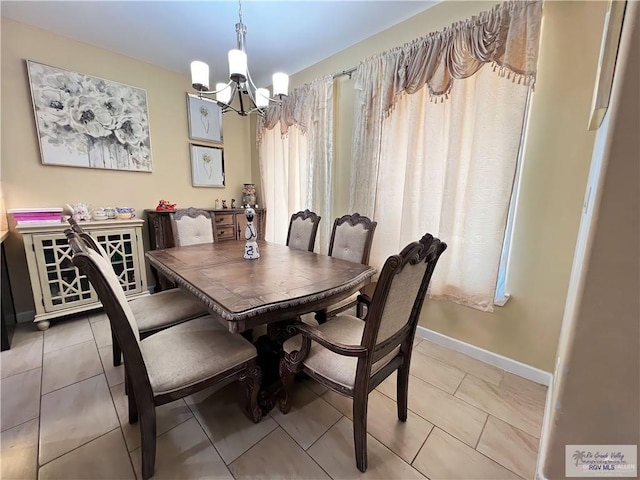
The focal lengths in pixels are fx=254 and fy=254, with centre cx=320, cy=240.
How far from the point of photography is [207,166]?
3359 mm

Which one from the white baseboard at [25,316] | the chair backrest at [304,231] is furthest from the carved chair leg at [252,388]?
the white baseboard at [25,316]

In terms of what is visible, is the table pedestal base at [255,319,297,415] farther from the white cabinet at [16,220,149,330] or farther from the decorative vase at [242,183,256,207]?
the decorative vase at [242,183,256,207]

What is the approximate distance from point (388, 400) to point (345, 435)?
37cm

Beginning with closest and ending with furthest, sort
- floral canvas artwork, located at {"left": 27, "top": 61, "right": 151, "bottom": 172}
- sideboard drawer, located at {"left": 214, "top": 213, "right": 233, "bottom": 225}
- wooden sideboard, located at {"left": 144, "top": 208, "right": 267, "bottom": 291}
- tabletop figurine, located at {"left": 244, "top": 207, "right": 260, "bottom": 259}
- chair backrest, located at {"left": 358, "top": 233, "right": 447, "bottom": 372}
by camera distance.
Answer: chair backrest, located at {"left": 358, "top": 233, "right": 447, "bottom": 372}, tabletop figurine, located at {"left": 244, "top": 207, "right": 260, "bottom": 259}, floral canvas artwork, located at {"left": 27, "top": 61, "right": 151, "bottom": 172}, wooden sideboard, located at {"left": 144, "top": 208, "right": 267, "bottom": 291}, sideboard drawer, located at {"left": 214, "top": 213, "right": 233, "bottom": 225}

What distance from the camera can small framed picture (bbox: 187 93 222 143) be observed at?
10.3 ft

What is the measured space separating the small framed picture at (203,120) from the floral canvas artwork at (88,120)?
49cm

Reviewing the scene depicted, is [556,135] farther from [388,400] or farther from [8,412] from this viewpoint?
[8,412]

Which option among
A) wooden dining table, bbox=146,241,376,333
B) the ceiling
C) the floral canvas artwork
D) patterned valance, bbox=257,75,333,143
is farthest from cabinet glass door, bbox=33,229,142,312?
patterned valance, bbox=257,75,333,143

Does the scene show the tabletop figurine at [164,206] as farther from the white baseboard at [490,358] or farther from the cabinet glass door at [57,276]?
the white baseboard at [490,358]

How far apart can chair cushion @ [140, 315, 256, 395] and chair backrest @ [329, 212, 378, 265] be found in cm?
109

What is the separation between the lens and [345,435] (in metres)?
1.28

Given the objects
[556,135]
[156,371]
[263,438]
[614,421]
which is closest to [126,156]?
[156,371]

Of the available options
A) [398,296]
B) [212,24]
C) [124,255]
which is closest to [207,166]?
[124,255]

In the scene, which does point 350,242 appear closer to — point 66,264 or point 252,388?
point 252,388
